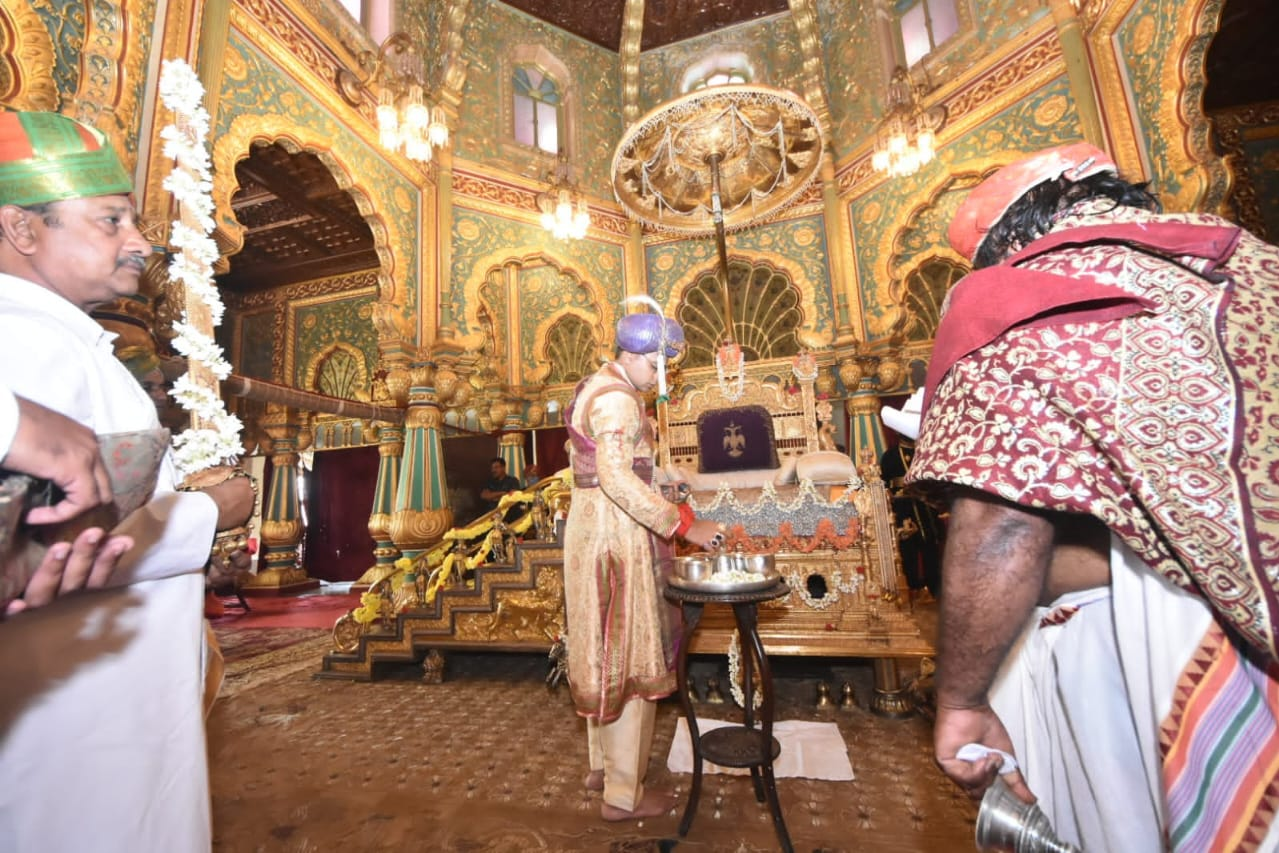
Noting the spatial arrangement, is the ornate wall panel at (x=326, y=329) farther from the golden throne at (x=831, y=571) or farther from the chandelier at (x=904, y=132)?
the chandelier at (x=904, y=132)

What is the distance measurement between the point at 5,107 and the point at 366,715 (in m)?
4.25

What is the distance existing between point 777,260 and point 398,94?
6200 mm

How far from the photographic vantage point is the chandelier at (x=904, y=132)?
21.6 ft

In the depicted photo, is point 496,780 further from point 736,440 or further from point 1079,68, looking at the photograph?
point 1079,68

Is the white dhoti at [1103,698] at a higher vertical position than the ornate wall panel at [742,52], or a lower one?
lower

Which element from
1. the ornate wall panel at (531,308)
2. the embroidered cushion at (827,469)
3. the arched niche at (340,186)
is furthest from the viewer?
the ornate wall panel at (531,308)

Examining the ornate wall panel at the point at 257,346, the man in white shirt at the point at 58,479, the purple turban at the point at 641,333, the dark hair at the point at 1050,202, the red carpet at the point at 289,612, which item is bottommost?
the red carpet at the point at 289,612

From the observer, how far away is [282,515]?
34.6 feet

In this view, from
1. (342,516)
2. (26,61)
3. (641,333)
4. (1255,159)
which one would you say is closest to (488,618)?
(641,333)

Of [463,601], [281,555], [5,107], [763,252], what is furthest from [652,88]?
[281,555]

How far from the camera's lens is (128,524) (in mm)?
1018

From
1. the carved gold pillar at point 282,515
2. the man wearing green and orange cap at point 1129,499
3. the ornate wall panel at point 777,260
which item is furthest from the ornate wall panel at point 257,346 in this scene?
the man wearing green and orange cap at point 1129,499

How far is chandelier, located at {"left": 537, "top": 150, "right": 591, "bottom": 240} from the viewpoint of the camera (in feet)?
25.0

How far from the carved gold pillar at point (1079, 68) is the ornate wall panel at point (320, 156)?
7909mm
